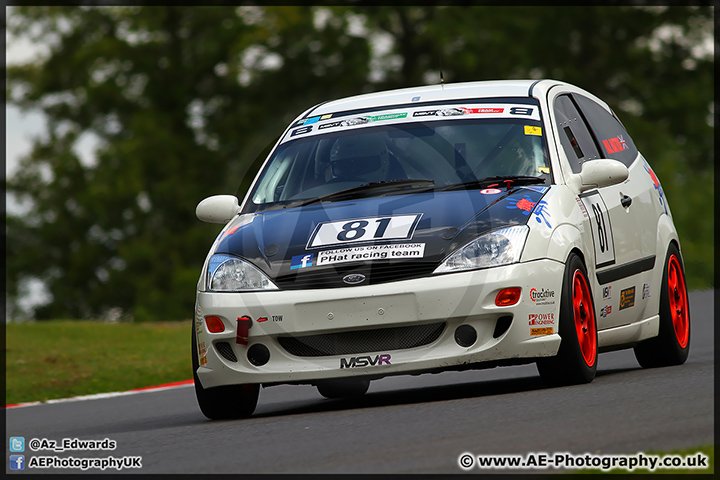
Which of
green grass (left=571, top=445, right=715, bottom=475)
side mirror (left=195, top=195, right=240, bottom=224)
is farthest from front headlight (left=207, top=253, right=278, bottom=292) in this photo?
green grass (left=571, top=445, right=715, bottom=475)

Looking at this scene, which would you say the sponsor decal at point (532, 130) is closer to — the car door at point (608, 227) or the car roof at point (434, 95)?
the car door at point (608, 227)

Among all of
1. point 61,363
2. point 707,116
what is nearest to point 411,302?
point 61,363

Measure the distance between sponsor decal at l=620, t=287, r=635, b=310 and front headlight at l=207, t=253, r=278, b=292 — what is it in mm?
2349

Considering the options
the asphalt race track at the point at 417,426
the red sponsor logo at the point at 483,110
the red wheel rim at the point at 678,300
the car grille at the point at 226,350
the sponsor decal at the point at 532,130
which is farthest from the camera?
the red wheel rim at the point at 678,300

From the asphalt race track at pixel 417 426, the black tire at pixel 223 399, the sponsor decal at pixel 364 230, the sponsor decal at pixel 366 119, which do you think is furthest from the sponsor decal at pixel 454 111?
the black tire at pixel 223 399

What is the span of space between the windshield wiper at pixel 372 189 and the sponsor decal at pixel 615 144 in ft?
6.06

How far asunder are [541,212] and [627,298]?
1295 mm

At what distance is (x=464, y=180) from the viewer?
7.34 meters

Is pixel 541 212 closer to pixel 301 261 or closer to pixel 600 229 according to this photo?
pixel 600 229

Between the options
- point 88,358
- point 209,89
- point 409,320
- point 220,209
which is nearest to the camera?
point 409,320

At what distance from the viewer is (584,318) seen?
7094 millimetres

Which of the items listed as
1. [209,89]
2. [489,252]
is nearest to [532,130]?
[489,252]

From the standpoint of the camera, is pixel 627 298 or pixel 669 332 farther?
pixel 669 332

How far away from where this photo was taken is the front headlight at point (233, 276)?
6.83 meters
